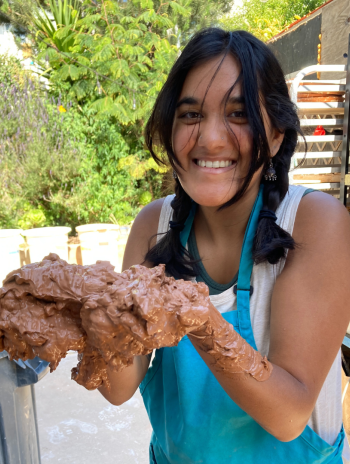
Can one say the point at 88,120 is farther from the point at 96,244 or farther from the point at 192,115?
the point at 192,115

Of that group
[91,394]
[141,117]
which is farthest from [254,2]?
[91,394]

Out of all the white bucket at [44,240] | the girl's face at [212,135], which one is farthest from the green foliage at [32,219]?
the girl's face at [212,135]

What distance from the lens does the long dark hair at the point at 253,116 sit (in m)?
Answer: 1.09

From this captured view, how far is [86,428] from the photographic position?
8.16ft

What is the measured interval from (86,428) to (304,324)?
2009 millimetres

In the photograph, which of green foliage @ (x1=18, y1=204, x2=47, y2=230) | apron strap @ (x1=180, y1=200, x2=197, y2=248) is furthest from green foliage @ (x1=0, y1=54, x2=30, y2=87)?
apron strap @ (x1=180, y1=200, x2=197, y2=248)

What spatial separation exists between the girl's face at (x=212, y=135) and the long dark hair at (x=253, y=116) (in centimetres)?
2

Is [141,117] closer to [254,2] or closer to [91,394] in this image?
[91,394]

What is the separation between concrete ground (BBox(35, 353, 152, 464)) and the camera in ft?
7.51

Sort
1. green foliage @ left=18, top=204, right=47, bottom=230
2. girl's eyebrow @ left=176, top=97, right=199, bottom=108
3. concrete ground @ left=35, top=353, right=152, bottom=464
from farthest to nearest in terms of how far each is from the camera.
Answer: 1. green foliage @ left=18, top=204, right=47, bottom=230
2. concrete ground @ left=35, top=353, right=152, bottom=464
3. girl's eyebrow @ left=176, top=97, right=199, bottom=108

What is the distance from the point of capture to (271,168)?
125cm

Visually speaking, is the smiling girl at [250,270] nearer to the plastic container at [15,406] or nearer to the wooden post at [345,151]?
the plastic container at [15,406]

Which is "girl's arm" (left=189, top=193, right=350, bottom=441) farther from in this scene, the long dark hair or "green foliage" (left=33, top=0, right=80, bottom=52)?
"green foliage" (left=33, top=0, right=80, bottom=52)

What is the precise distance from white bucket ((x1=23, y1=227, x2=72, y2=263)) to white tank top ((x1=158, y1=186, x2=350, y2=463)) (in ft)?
14.6
